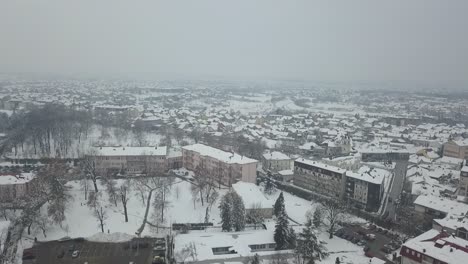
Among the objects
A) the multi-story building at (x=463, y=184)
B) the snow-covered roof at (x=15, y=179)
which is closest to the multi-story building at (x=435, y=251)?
the multi-story building at (x=463, y=184)

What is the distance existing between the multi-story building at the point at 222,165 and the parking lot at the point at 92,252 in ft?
38.3

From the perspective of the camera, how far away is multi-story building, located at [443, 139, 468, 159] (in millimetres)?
43625

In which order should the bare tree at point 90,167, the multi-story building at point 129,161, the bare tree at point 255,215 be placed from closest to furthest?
1. the bare tree at point 255,215
2. the bare tree at point 90,167
3. the multi-story building at point 129,161

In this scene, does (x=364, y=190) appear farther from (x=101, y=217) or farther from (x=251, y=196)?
(x=101, y=217)

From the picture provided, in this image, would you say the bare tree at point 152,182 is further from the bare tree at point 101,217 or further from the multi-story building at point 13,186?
the multi-story building at point 13,186

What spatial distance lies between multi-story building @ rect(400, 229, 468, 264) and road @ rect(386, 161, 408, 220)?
7834mm

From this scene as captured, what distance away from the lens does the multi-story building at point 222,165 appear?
32156mm

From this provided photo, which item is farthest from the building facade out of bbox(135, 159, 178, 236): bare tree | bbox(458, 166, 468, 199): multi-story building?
bbox(135, 159, 178, 236): bare tree

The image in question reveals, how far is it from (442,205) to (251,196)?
13.3m

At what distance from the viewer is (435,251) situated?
18531mm

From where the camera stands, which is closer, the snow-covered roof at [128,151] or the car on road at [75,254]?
the car on road at [75,254]

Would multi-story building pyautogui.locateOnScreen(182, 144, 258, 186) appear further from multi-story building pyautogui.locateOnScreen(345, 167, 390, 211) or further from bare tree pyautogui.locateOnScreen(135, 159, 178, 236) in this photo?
multi-story building pyautogui.locateOnScreen(345, 167, 390, 211)

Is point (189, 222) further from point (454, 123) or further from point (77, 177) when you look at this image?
point (454, 123)

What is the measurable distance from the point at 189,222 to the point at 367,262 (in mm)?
11201
